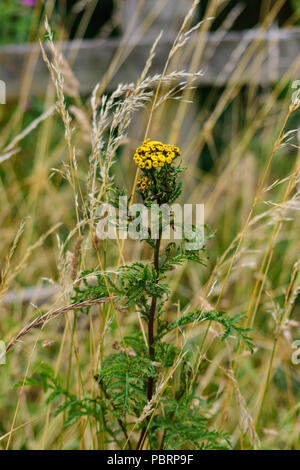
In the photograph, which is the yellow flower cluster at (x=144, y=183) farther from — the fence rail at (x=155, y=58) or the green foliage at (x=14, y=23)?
the green foliage at (x=14, y=23)

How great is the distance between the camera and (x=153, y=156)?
67 centimetres

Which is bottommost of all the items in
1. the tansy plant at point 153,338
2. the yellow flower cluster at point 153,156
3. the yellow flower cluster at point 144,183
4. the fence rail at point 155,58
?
the tansy plant at point 153,338

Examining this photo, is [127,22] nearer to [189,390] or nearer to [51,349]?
[51,349]

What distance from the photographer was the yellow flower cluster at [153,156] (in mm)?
669

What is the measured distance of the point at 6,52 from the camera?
1.70 m

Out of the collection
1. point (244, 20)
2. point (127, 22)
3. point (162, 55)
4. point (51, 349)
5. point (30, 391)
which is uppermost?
point (244, 20)

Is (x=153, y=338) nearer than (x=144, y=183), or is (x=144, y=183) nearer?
(x=144, y=183)

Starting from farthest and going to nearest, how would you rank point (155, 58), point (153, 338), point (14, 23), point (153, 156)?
1. point (14, 23)
2. point (155, 58)
3. point (153, 338)
4. point (153, 156)

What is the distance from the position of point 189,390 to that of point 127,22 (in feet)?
4.70

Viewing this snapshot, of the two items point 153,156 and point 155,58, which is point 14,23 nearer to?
point 155,58

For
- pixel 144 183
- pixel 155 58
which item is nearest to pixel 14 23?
pixel 155 58

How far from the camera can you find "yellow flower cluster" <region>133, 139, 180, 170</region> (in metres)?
0.67

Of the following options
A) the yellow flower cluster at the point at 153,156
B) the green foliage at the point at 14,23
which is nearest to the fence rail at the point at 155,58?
the green foliage at the point at 14,23
